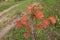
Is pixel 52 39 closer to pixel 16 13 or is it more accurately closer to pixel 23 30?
pixel 23 30

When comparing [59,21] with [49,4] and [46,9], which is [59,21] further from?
[49,4]

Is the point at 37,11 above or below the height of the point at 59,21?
above

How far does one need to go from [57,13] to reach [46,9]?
56cm

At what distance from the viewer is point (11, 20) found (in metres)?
9.03

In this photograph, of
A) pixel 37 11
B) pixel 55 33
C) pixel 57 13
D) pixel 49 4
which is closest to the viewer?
pixel 37 11

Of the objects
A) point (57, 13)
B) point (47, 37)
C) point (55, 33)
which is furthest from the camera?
point (57, 13)

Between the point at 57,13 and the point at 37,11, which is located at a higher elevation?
the point at 37,11

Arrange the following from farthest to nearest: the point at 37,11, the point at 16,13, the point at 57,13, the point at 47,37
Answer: the point at 57,13 → the point at 16,13 → the point at 47,37 → the point at 37,11

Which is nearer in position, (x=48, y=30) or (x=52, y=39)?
(x=52, y=39)

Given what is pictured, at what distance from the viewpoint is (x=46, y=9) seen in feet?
35.7

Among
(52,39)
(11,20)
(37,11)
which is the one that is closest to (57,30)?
(52,39)

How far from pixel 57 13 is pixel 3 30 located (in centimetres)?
346

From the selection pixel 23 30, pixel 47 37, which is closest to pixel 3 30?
pixel 23 30

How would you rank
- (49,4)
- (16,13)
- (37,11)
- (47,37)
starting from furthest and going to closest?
(49,4)
(16,13)
(47,37)
(37,11)
